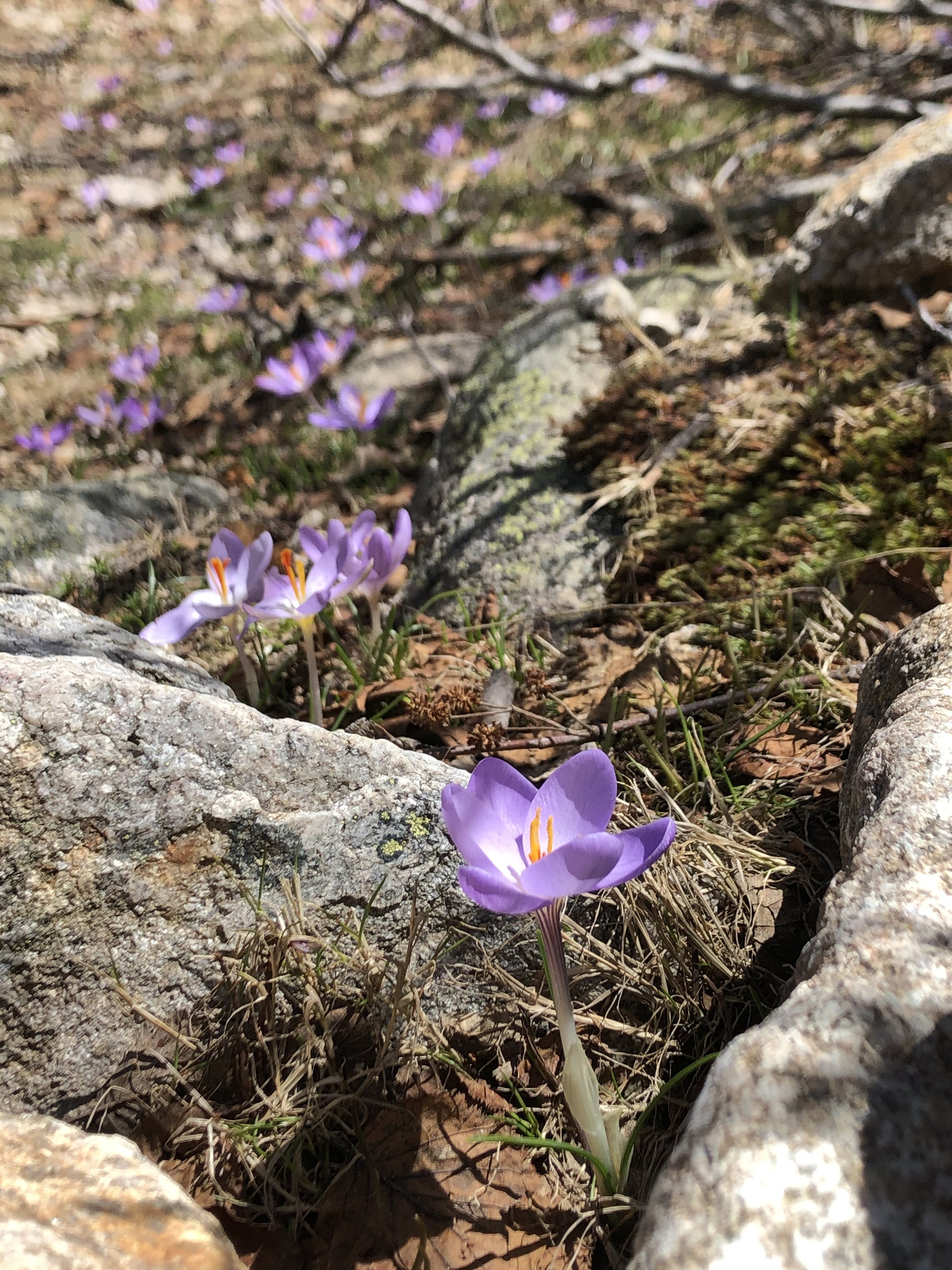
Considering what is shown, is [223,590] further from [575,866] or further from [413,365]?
[413,365]

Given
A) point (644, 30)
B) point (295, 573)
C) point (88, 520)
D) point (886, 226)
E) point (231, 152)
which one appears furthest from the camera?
point (231, 152)

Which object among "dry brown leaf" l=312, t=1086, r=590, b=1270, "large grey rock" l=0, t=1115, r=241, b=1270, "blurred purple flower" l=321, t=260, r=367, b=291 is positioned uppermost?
"blurred purple flower" l=321, t=260, r=367, b=291

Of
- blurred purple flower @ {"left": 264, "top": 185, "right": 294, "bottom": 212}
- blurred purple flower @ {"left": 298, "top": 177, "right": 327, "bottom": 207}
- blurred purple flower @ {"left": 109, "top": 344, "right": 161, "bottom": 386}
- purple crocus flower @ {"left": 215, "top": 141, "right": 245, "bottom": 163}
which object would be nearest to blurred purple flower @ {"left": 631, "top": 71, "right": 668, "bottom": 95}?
blurred purple flower @ {"left": 298, "top": 177, "right": 327, "bottom": 207}

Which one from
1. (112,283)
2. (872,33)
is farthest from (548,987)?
(872,33)

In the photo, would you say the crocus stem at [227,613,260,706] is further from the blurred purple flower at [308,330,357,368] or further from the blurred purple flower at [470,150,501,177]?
the blurred purple flower at [470,150,501,177]

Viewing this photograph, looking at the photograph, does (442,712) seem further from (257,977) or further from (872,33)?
(872,33)

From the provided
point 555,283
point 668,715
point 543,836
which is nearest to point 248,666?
point 668,715

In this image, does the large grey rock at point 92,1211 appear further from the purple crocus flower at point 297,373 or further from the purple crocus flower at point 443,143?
the purple crocus flower at point 443,143
